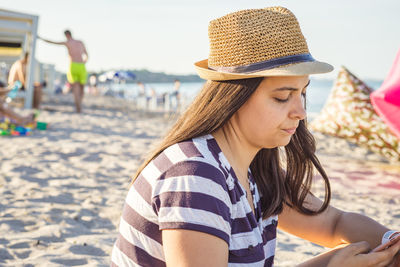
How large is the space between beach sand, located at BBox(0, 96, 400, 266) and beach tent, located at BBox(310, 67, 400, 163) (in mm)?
296

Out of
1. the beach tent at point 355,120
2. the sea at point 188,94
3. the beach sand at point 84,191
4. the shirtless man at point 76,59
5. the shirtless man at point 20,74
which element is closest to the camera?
the sea at point 188,94

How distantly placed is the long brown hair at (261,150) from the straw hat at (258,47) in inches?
1.6

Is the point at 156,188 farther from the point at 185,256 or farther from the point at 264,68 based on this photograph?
the point at 264,68

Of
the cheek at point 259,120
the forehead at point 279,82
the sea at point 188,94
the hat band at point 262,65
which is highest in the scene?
the hat band at point 262,65

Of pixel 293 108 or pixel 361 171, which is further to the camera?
pixel 361 171

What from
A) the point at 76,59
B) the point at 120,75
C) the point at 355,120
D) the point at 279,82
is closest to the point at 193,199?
the point at 279,82

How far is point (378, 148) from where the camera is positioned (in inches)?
217

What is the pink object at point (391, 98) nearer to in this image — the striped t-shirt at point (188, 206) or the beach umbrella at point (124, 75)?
the striped t-shirt at point (188, 206)

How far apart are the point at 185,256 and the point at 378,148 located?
493 cm

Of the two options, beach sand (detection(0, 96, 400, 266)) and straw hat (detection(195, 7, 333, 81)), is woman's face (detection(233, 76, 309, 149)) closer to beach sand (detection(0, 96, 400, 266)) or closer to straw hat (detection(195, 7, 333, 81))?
straw hat (detection(195, 7, 333, 81))

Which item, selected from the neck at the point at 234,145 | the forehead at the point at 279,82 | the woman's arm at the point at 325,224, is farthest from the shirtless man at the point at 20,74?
the forehead at the point at 279,82

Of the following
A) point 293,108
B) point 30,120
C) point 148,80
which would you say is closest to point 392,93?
point 293,108

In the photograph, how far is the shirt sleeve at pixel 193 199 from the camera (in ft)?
3.64

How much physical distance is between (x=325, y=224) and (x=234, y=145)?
26.9 inches
